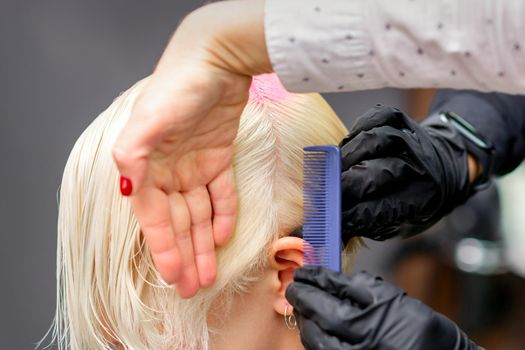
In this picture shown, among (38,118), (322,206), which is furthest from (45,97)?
(322,206)

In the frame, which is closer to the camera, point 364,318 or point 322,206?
point 364,318

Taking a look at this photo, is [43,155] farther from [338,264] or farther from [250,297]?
[338,264]

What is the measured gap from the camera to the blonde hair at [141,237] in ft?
4.07

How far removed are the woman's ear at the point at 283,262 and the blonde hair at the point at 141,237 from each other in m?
0.02

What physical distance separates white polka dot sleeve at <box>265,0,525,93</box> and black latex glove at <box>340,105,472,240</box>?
367 mm

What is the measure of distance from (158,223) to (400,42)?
0.38 metres

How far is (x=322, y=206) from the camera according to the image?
1.19 metres

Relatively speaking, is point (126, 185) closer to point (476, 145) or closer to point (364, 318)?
point (364, 318)

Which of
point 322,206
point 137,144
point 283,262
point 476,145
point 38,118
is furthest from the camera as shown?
point 38,118

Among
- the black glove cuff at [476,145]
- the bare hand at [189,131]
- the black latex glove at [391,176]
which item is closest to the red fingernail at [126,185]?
the bare hand at [189,131]

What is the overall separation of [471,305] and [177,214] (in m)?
1.98

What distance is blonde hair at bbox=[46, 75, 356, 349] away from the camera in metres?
1.24

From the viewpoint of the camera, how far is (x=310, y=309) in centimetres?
110

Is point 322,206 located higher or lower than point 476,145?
higher
